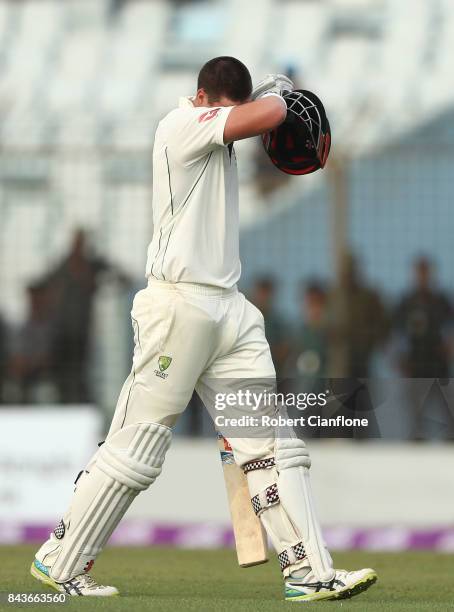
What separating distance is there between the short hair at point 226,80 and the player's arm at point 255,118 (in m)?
0.21

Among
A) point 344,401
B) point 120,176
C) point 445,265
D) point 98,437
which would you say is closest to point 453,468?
point 445,265

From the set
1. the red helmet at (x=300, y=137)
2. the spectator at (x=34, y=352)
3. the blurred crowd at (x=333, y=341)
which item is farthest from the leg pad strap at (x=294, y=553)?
the spectator at (x=34, y=352)

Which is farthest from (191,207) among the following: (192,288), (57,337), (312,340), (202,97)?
(57,337)

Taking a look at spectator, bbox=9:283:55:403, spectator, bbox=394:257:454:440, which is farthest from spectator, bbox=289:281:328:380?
spectator, bbox=9:283:55:403

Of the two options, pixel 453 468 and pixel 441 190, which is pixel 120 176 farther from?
pixel 453 468

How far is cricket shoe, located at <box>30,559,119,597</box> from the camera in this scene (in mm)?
5484

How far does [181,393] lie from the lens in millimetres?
5457

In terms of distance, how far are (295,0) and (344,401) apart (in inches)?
443

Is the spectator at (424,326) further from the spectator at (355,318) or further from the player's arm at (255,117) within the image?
the player's arm at (255,117)

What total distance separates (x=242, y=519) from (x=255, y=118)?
58.7 inches

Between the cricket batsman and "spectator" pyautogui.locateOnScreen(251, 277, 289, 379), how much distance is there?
5.32 metres

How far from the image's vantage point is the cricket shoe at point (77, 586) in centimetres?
548

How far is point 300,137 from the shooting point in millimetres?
5598

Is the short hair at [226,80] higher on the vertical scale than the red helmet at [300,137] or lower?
higher
